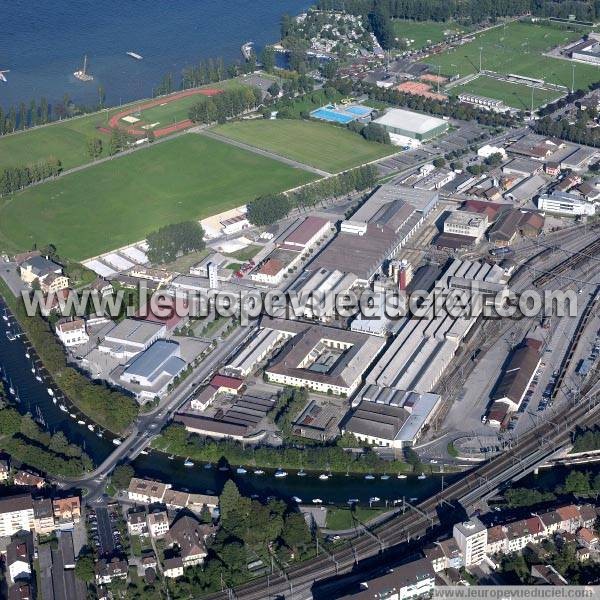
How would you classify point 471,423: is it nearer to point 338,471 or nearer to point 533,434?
point 533,434

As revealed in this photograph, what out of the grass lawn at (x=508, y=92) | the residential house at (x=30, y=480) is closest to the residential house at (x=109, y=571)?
the residential house at (x=30, y=480)

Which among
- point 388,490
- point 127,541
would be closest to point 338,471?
point 388,490

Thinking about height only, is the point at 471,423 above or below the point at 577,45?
below

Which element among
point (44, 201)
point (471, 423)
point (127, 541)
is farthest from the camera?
point (44, 201)

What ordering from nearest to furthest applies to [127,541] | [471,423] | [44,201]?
1. [127,541]
2. [471,423]
3. [44,201]

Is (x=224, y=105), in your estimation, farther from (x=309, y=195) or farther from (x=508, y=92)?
(x=508, y=92)

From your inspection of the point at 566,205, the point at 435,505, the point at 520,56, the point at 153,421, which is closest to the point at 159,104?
the point at 520,56

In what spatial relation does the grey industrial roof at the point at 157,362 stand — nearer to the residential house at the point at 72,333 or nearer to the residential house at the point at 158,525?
the residential house at the point at 72,333
